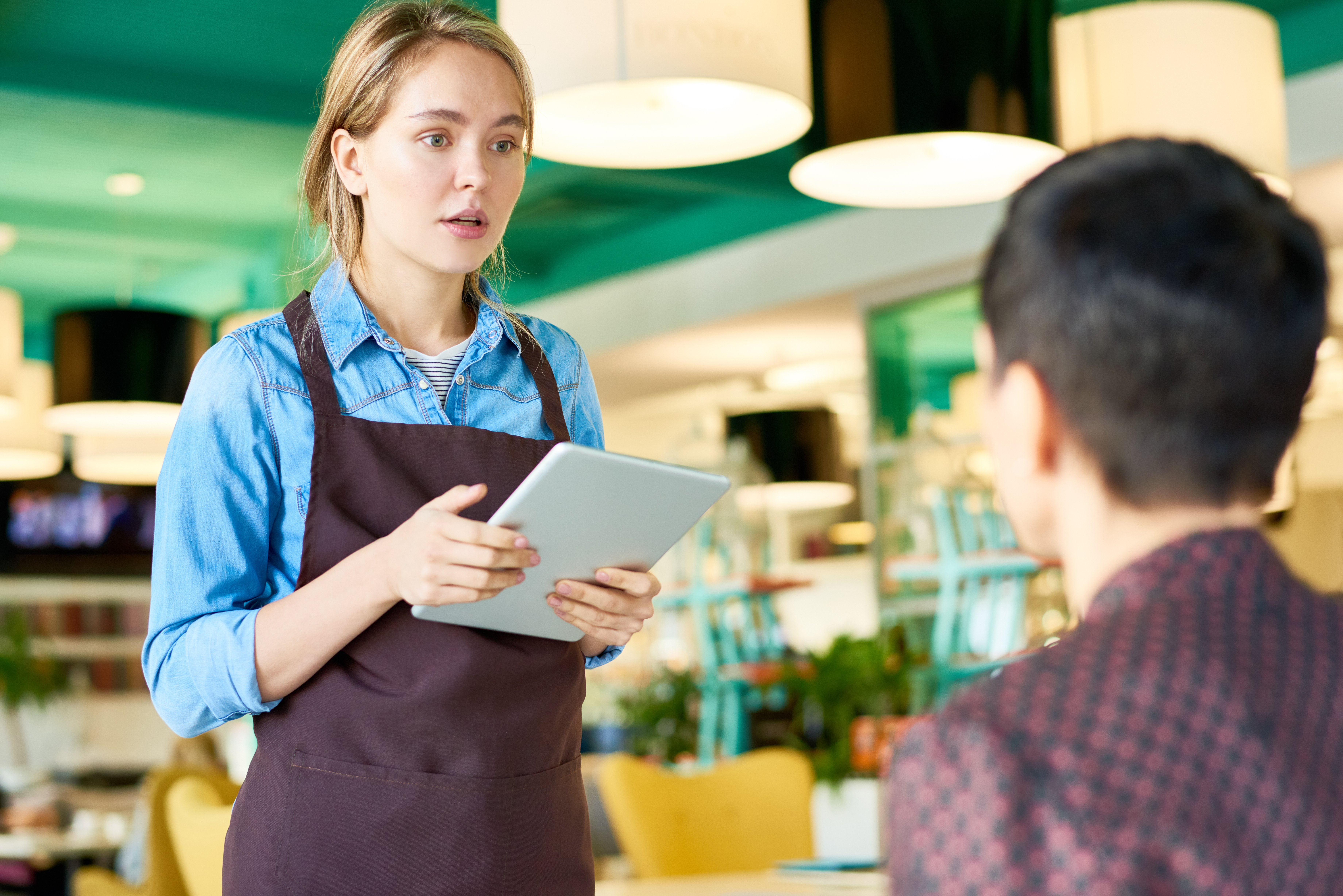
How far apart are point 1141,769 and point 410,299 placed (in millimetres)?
919

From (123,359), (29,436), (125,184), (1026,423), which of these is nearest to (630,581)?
(1026,423)

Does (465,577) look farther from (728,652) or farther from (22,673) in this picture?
(22,673)

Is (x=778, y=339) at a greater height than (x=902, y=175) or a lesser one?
greater

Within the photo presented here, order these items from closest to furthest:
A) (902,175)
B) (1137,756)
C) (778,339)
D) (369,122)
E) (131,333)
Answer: (1137,756) → (369,122) → (902,175) → (131,333) → (778,339)

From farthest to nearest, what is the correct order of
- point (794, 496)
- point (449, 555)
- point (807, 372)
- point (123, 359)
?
point (794, 496)
point (807, 372)
point (123, 359)
point (449, 555)

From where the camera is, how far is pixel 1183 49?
2.57m

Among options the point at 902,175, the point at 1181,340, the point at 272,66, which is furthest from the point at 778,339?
the point at 1181,340

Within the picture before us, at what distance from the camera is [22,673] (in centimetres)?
928

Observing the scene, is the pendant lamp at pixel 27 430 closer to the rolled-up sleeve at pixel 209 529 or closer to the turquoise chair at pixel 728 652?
the turquoise chair at pixel 728 652

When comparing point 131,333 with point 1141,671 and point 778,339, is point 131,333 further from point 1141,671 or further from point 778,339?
point 1141,671

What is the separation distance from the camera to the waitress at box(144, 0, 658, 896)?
3.79ft

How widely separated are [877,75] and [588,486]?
1560mm

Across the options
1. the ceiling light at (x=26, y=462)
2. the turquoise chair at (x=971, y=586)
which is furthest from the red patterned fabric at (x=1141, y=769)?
the ceiling light at (x=26, y=462)

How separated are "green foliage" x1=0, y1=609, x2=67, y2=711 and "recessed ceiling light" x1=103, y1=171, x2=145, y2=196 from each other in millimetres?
3989
